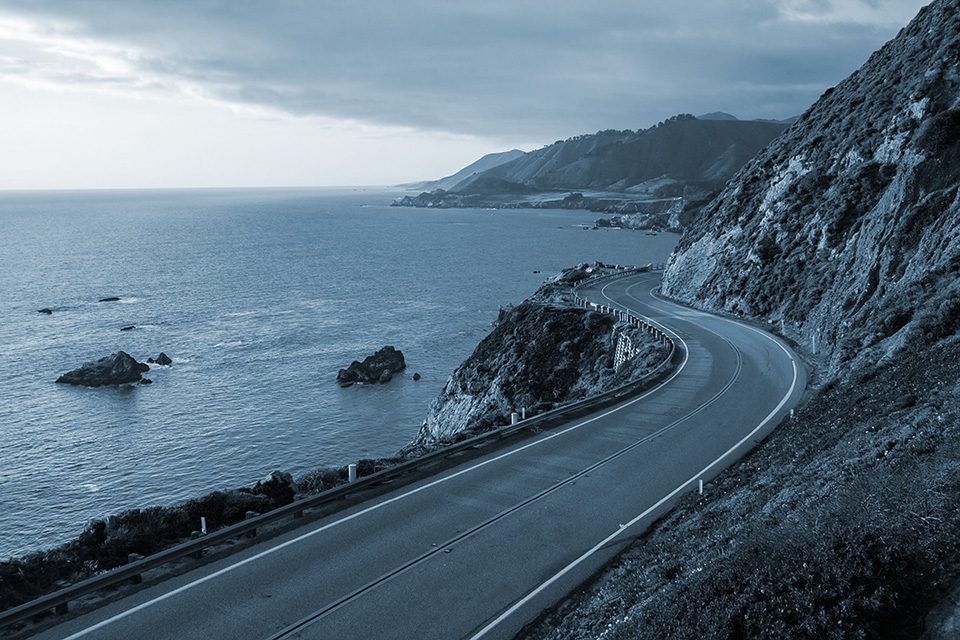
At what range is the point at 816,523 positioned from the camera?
10.5 m

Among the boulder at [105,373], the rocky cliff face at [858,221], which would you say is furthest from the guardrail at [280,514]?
the boulder at [105,373]

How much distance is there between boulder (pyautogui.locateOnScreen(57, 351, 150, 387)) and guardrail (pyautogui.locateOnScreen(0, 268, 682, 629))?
48.5m

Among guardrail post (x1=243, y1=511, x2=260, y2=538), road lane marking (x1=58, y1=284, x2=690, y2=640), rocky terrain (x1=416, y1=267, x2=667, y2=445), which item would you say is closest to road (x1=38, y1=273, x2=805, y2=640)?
road lane marking (x1=58, y1=284, x2=690, y2=640)

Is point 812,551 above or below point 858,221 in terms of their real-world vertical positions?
below

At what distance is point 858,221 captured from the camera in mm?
42031

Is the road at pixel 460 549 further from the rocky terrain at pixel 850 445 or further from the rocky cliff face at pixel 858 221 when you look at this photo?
the rocky cliff face at pixel 858 221

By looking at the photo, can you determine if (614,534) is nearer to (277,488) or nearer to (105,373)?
(277,488)

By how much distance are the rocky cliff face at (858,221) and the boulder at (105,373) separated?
4733cm

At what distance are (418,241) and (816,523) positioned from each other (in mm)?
177137

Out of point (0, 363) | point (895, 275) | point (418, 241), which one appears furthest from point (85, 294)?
point (895, 275)

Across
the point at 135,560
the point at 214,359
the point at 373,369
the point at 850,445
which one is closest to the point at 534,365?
the point at 373,369

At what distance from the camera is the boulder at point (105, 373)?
58.9 m

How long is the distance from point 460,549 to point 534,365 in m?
30.1

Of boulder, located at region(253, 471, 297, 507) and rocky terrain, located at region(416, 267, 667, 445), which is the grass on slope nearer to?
boulder, located at region(253, 471, 297, 507)
